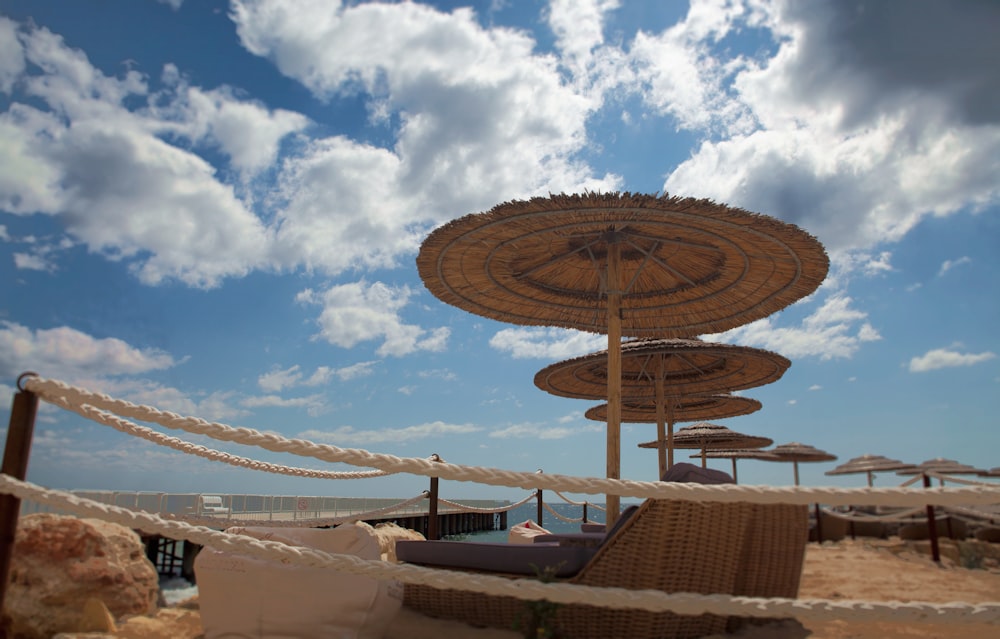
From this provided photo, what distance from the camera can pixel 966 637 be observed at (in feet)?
9.36

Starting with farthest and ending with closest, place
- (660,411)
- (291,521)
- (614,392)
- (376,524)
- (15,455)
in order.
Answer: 1. (376,524)
2. (660,411)
3. (614,392)
4. (291,521)
5. (15,455)

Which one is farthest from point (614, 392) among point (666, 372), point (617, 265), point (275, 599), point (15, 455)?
point (666, 372)

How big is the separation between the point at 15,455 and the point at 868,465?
1973cm

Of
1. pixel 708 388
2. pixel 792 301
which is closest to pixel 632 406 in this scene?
pixel 708 388

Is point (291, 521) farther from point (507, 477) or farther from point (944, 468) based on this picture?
point (944, 468)

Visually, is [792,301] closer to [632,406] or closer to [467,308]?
[467,308]

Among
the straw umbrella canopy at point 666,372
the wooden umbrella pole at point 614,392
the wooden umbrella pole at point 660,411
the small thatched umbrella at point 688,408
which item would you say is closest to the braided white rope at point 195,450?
the wooden umbrella pole at point 614,392

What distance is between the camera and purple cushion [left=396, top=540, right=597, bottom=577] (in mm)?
2697

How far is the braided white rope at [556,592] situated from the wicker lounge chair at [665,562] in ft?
1.63

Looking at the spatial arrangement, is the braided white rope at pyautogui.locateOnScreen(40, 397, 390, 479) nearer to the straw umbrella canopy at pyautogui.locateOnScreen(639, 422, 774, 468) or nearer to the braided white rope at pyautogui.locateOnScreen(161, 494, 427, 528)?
the braided white rope at pyautogui.locateOnScreen(161, 494, 427, 528)

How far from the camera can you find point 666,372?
38.3 feet

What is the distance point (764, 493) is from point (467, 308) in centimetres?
517

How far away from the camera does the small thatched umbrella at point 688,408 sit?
→ 1287cm

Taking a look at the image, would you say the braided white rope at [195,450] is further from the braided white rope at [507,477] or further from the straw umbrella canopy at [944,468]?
the straw umbrella canopy at [944,468]
